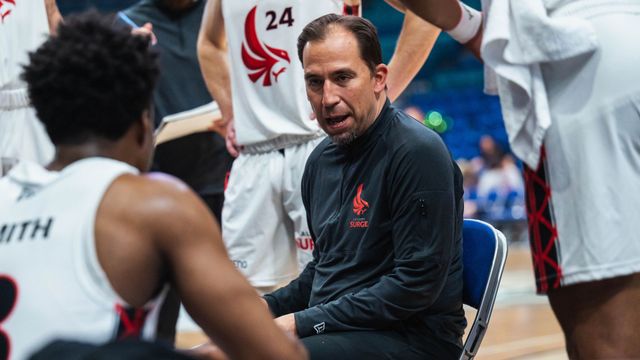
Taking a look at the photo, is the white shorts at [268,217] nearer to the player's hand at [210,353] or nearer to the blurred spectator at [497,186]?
the player's hand at [210,353]

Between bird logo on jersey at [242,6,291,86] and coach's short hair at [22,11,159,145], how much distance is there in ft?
6.03

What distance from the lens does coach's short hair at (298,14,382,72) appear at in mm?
2977

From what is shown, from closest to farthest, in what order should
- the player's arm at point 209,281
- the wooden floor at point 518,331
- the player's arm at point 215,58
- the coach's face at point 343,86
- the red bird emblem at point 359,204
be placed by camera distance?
the player's arm at point 209,281 → the red bird emblem at point 359,204 → the coach's face at point 343,86 → the player's arm at point 215,58 → the wooden floor at point 518,331

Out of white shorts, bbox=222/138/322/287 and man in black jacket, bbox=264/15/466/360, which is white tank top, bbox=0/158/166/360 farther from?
white shorts, bbox=222/138/322/287

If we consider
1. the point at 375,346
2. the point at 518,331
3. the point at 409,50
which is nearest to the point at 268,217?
the point at 409,50

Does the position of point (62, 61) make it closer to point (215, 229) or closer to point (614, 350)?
point (215, 229)

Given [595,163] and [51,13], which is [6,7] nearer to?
[51,13]

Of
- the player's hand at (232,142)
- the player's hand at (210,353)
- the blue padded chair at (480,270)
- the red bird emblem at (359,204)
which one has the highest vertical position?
the player's hand at (210,353)

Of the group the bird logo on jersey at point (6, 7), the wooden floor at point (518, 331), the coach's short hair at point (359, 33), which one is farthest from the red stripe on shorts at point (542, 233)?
the wooden floor at point (518, 331)

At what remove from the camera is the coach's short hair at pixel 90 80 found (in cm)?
189

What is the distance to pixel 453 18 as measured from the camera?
103 inches

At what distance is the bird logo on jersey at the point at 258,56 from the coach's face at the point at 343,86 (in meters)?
0.80

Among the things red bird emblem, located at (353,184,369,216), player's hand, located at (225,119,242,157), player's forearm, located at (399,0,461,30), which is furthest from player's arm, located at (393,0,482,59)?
player's hand, located at (225,119,242,157)

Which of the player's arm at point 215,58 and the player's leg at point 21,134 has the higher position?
the player's arm at point 215,58
